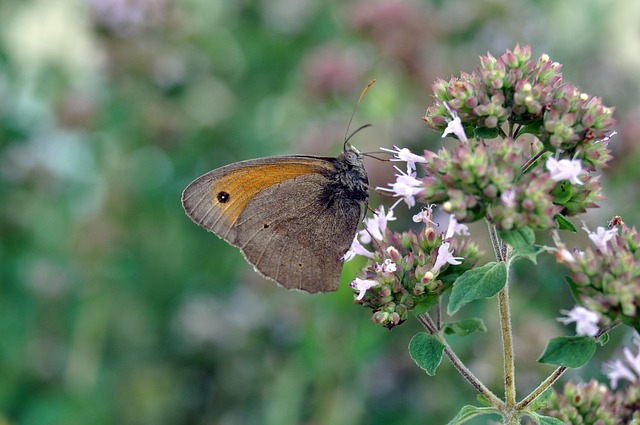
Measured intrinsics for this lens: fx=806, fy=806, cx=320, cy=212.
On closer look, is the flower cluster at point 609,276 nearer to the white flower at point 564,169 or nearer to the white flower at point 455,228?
the white flower at point 564,169

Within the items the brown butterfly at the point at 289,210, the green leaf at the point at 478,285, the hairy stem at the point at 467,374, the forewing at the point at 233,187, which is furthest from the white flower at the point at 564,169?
the forewing at the point at 233,187

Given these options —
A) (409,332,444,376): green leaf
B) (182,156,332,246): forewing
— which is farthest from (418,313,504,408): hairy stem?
(182,156,332,246): forewing

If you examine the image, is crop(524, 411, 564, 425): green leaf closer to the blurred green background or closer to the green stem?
the green stem

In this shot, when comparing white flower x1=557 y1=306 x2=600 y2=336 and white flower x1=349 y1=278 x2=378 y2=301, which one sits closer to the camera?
white flower x1=557 y1=306 x2=600 y2=336

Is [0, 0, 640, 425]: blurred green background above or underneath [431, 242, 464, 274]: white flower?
above

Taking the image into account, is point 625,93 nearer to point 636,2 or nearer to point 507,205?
point 636,2

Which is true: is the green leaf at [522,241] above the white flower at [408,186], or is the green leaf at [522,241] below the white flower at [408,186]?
below
